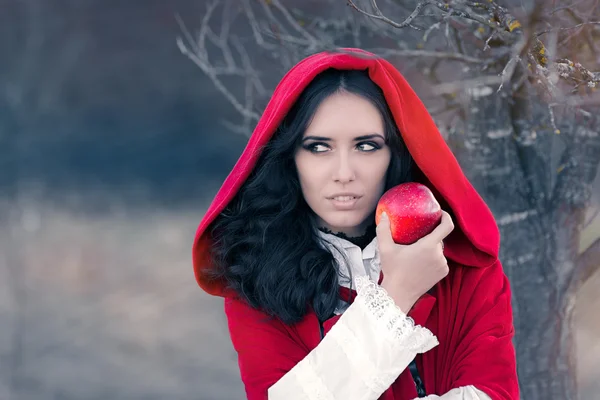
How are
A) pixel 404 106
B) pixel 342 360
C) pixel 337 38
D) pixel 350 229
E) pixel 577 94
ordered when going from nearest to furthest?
pixel 342 360 < pixel 404 106 < pixel 350 229 < pixel 577 94 < pixel 337 38

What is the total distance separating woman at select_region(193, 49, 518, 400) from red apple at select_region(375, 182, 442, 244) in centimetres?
2

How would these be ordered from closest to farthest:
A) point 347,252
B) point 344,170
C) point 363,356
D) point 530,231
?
1. point 363,356
2. point 344,170
3. point 347,252
4. point 530,231

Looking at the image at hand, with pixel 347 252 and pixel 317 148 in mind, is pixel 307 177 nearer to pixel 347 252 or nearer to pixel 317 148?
pixel 317 148

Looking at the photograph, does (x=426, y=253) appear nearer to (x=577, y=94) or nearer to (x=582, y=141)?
(x=577, y=94)

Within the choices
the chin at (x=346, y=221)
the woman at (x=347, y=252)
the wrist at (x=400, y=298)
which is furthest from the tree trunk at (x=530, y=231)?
the wrist at (x=400, y=298)

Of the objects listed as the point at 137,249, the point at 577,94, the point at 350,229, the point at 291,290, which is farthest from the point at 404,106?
the point at 137,249

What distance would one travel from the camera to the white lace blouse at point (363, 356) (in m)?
1.26

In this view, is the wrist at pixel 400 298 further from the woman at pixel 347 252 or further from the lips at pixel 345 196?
the lips at pixel 345 196

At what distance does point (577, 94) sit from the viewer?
2143 mm

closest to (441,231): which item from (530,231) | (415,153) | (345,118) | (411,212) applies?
(411,212)

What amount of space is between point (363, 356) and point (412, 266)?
186 mm

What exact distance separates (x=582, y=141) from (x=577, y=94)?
0.34 metres

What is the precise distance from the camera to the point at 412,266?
1.31m

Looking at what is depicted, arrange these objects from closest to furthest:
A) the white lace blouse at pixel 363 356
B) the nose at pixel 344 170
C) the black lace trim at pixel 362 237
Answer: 1. the white lace blouse at pixel 363 356
2. the nose at pixel 344 170
3. the black lace trim at pixel 362 237
